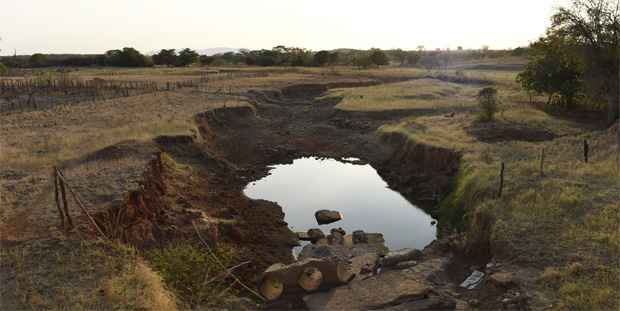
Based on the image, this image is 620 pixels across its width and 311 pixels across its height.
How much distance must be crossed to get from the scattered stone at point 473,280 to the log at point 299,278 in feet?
12.0

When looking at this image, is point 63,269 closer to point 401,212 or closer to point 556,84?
point 401,212

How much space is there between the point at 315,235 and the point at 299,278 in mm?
6122

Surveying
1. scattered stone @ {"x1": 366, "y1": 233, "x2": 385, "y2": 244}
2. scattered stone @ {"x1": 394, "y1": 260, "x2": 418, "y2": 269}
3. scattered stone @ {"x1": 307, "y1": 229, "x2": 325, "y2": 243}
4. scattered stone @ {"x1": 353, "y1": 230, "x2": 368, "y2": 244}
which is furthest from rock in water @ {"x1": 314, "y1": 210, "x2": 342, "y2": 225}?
scattered stone @ {"x1": 394, "y1": 260, "x2": 418, "y2": 269}

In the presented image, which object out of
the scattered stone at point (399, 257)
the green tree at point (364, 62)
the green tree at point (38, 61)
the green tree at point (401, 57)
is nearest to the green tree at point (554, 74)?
the scattered stone at point (399, 257)

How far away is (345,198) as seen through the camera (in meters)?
26.2

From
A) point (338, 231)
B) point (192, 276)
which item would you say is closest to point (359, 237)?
point (338, 231)

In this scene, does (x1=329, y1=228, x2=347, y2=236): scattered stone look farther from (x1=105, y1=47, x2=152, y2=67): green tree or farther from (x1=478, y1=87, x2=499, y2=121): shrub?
(x1=105, y1=47, x2=152, y2=67): green tree

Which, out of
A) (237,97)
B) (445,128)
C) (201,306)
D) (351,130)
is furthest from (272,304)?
(237,97)

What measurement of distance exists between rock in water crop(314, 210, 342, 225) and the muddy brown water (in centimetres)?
25

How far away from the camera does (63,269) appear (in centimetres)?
1158

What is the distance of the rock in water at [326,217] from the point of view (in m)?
22.1

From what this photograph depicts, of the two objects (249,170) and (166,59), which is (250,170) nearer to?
(249,170)

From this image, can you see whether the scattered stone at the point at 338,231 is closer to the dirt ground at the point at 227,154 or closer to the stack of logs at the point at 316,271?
the dirt ground at the point at 227,154

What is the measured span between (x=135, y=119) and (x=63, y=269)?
905 inches
